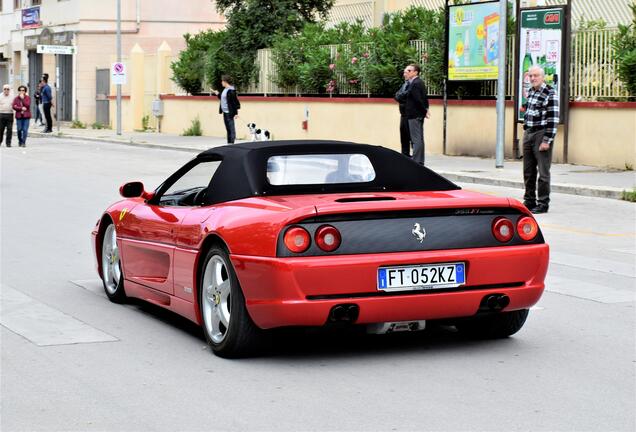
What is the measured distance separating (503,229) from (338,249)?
1027 mm

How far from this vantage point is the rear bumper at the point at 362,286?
21.9 feet

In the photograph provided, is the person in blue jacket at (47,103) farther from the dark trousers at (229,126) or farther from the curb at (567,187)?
the curb at (567,187)

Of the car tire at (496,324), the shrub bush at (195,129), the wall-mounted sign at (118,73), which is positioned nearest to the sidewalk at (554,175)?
the car tire at (496,324)

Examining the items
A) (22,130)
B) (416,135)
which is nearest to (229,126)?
(22,130)

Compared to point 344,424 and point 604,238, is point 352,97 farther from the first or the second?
point 344,424

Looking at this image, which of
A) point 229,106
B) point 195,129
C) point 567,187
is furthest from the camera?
point 195,129

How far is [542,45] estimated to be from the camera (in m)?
24.8

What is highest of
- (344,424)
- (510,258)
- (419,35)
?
(419,35)

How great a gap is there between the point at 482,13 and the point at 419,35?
311 cm

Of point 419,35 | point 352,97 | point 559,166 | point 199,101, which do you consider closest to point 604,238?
point 559,166

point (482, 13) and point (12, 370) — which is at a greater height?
point (482, 13)

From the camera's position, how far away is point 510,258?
7.09 m

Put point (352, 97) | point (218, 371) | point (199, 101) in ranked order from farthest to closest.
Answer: point (199, 101) < point (352, 97) < point (218, 371)

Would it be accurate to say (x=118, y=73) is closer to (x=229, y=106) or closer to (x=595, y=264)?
(x=229, y=106)
